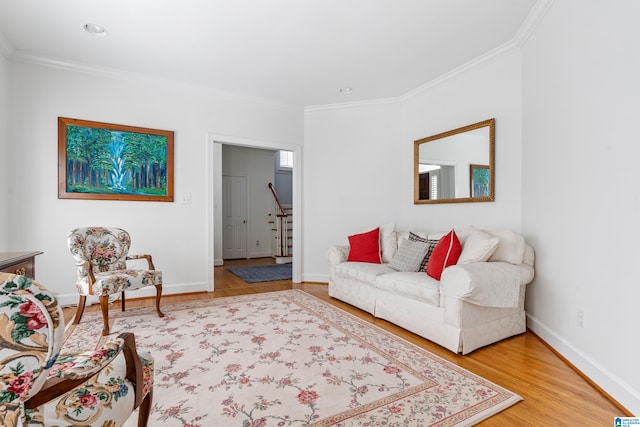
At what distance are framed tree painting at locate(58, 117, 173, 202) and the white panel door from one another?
3429 mm

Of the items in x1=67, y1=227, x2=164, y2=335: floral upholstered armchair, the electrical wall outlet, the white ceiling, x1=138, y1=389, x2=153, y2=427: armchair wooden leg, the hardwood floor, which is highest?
the white ceiling

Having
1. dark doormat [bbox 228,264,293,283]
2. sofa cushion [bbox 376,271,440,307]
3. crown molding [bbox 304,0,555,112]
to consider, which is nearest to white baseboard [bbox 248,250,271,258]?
dark doormat [bbox 228,264,293,283]

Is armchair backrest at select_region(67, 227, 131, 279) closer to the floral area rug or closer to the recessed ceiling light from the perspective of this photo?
the floral area rug

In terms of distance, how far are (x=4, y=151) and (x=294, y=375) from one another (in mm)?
3673

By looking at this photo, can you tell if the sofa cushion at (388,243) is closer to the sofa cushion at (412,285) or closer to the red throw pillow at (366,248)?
the red throw pillow at (366,248)

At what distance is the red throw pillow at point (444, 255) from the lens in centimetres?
282

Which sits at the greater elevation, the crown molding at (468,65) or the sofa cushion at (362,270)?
the crown molding at (468,65)

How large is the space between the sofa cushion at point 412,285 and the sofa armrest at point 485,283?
14 cm

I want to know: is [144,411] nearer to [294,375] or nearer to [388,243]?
[294,375]

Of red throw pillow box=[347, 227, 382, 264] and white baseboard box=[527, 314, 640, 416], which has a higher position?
red throw pillow box=[347, 227, 382, 264]

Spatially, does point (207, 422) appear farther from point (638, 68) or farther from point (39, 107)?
point (39, 107)

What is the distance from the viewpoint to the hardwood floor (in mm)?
1642

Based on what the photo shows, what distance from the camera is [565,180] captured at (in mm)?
2365

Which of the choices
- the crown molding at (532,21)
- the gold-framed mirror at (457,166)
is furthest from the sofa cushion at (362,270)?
the crown molding at (532,21)
